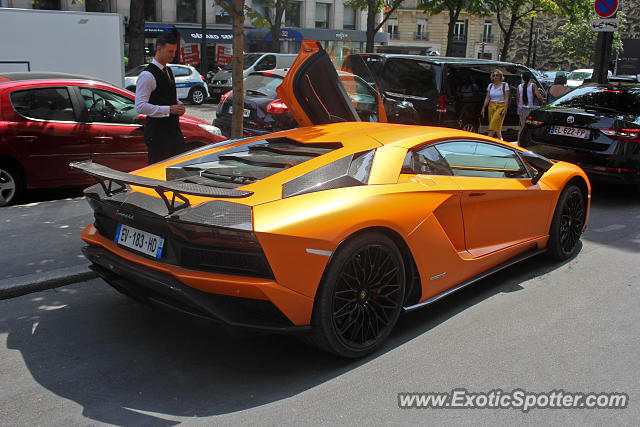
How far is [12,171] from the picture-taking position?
275 inches

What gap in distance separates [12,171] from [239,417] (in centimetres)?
529

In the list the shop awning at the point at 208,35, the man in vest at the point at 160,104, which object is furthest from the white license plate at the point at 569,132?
the shop awning at the point at 208,35

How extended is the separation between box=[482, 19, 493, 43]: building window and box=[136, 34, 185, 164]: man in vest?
2605 inches

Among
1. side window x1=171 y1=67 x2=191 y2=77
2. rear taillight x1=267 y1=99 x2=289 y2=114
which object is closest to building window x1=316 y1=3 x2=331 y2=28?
side window x1=171 y1=67 x2=191 y2=77

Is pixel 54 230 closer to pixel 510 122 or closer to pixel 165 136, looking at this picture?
pixel 165 136

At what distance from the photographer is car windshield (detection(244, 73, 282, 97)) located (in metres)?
10.1

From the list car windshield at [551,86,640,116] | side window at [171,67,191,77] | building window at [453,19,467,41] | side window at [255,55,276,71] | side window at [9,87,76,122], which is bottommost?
side window at [9,87,76,122]

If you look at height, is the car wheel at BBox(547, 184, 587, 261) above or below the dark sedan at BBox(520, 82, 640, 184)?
below

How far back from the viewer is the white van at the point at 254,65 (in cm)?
2181

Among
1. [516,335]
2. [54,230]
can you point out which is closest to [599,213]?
[516,335]

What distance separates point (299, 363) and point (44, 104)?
17.3 ft

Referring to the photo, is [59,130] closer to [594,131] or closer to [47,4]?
[594,131]

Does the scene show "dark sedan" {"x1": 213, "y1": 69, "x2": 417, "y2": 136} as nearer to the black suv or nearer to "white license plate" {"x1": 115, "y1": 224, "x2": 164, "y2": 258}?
the black suv

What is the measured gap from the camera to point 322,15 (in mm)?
47719
